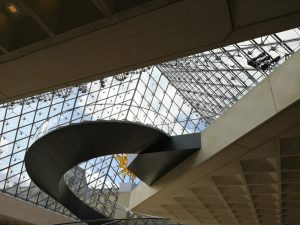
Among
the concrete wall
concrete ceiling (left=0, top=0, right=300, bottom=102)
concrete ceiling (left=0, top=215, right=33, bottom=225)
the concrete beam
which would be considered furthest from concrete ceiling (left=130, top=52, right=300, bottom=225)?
concrete ceiling (left=0, top=215, right=33, bottom=225)

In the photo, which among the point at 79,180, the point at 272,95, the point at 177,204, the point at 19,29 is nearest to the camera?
the point at 19,29

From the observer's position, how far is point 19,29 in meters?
6.45

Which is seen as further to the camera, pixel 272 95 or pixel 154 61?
pixel 272 95

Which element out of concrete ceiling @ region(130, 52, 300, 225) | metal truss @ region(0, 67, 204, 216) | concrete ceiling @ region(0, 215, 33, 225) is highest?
metal truss @ region(0, 67, 204, 216)

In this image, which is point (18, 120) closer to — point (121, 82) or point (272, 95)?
point (121, 82)

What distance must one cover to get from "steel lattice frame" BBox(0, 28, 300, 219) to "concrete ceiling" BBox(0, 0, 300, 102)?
16490 millimetres

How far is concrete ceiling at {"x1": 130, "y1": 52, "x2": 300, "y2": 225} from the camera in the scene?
11.9 meters

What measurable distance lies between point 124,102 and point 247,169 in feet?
105

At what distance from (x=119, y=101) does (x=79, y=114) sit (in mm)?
8466

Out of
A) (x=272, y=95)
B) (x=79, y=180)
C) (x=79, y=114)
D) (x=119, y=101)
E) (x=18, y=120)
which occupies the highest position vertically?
(x=119, y=101)

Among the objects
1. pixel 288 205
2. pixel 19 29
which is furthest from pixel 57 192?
pixel 19 29

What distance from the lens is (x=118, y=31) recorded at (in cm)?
586

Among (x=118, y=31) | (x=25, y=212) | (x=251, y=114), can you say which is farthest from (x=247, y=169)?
(x=25, y=212)

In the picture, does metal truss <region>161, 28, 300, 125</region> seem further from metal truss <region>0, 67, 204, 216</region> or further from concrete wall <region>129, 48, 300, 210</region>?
concrete wall <region>129, 48, 300, 210</region>
